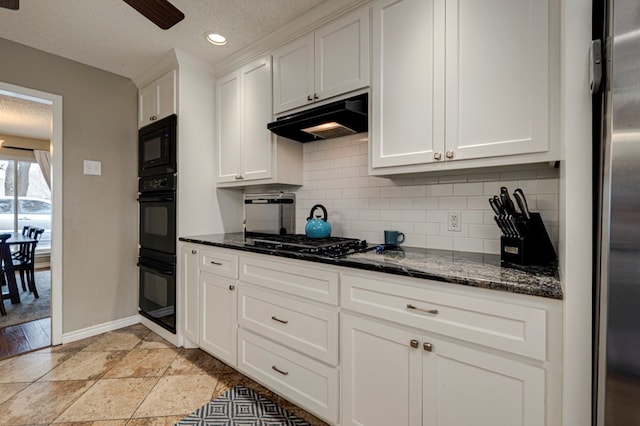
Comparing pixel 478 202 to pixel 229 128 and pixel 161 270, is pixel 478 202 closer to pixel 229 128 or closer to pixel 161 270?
pixel 229 128

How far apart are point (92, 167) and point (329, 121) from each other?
2314mm

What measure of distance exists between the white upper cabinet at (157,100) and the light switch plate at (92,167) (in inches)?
21.3

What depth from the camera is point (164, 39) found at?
2.29 m

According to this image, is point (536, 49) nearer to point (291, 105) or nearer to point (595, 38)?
point (595, 38)

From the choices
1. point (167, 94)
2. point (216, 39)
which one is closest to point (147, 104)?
point (167, 94)

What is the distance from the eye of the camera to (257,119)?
2.37 m

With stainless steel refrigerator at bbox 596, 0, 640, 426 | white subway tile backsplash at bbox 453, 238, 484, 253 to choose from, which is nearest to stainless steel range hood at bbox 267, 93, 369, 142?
white subway tile backsplash at bbox 453, 238, 484, 253

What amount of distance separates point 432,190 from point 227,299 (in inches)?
59.8

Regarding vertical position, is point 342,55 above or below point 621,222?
above

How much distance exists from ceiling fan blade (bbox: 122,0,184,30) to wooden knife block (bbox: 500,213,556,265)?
1.94 meters

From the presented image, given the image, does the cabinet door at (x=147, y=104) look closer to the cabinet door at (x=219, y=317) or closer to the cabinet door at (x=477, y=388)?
the cabinet door at (x=219, y=317)

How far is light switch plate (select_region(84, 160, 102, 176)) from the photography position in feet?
8.98

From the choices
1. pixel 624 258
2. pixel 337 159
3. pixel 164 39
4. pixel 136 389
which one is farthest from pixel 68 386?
pixel 624 258

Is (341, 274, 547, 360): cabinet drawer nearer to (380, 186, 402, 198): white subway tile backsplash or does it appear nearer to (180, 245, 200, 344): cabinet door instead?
(380, 186, 402, 198): white subway tile backsplash
